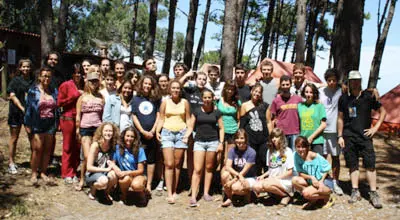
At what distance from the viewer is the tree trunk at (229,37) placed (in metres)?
6.80

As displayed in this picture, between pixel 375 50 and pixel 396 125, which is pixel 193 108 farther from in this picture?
pixel 375 50

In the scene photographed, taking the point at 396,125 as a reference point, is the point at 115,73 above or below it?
above

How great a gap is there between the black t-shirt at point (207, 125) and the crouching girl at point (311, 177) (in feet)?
3.74

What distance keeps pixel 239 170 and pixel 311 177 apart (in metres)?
0.97

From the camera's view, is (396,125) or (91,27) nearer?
(396,125)

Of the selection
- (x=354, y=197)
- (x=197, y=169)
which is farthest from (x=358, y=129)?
(x=197, y=169)

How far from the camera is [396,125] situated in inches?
423

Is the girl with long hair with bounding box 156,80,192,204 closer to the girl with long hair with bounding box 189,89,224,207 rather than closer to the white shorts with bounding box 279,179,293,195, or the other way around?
the girl with long hair with bounding box 189,89,224,207

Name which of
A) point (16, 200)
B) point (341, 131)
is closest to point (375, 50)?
point (341, 131)

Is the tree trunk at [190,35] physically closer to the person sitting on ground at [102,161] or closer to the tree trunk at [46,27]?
the tree trunk at [46,27]

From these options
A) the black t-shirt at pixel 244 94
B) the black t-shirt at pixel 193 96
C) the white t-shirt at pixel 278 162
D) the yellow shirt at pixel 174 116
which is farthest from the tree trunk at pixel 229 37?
the white t-shirt at pixel 278 162

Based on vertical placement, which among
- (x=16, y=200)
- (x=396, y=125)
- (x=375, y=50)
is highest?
(x=375, y=50)

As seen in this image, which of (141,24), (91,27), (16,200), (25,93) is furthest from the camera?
(141,24)

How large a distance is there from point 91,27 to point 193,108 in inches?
1290
